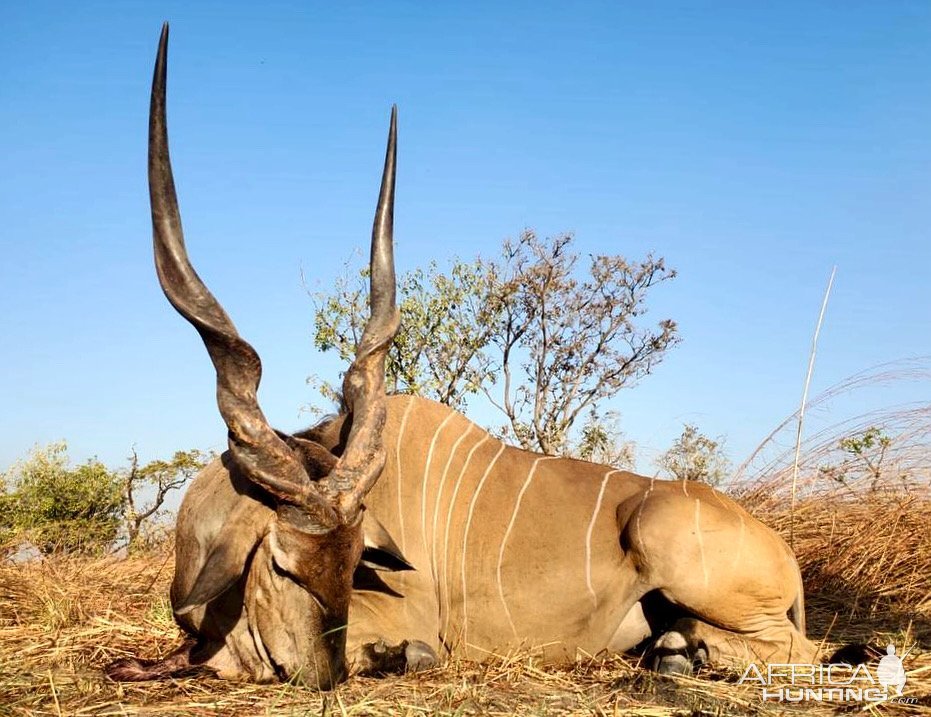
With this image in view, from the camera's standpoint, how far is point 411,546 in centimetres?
323

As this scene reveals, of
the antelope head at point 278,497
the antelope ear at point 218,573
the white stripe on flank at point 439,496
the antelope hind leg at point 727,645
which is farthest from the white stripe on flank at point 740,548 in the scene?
the antelope ear at point 218,573

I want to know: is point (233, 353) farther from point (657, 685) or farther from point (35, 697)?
point (657, 685)

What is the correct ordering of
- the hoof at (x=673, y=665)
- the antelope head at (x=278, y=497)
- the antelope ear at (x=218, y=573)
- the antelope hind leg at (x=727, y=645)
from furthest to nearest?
the antelope hind leg at (x=727, y=645) → the hoof at (x=673, y=665) → the antelope head at (x=278, y=497) → the antelope ear at (x=218, y=573)

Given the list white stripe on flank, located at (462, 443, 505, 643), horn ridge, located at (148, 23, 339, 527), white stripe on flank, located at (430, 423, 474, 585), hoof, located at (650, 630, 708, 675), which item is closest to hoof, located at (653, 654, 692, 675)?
hoof, located at (650, 630, 708, 675)

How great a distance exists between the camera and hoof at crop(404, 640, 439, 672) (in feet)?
9.67

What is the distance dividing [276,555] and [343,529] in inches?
7.5

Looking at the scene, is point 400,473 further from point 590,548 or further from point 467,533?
point 590,548

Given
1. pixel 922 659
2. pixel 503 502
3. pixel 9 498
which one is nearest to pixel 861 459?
A: pixel 922 659

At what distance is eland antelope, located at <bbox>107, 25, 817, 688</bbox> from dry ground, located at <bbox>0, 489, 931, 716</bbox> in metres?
0.14

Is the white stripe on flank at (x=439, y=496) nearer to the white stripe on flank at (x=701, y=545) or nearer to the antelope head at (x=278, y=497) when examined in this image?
the antelope head at (x=278, y=497)

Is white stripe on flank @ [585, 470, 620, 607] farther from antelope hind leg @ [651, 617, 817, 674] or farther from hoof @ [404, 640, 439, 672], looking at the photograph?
hoof @ [404, 640, 439, 672]

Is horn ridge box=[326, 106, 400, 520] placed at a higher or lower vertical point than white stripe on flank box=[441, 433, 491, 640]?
higher

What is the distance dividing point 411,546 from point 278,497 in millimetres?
701

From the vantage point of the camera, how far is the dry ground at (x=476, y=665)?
249 cm
